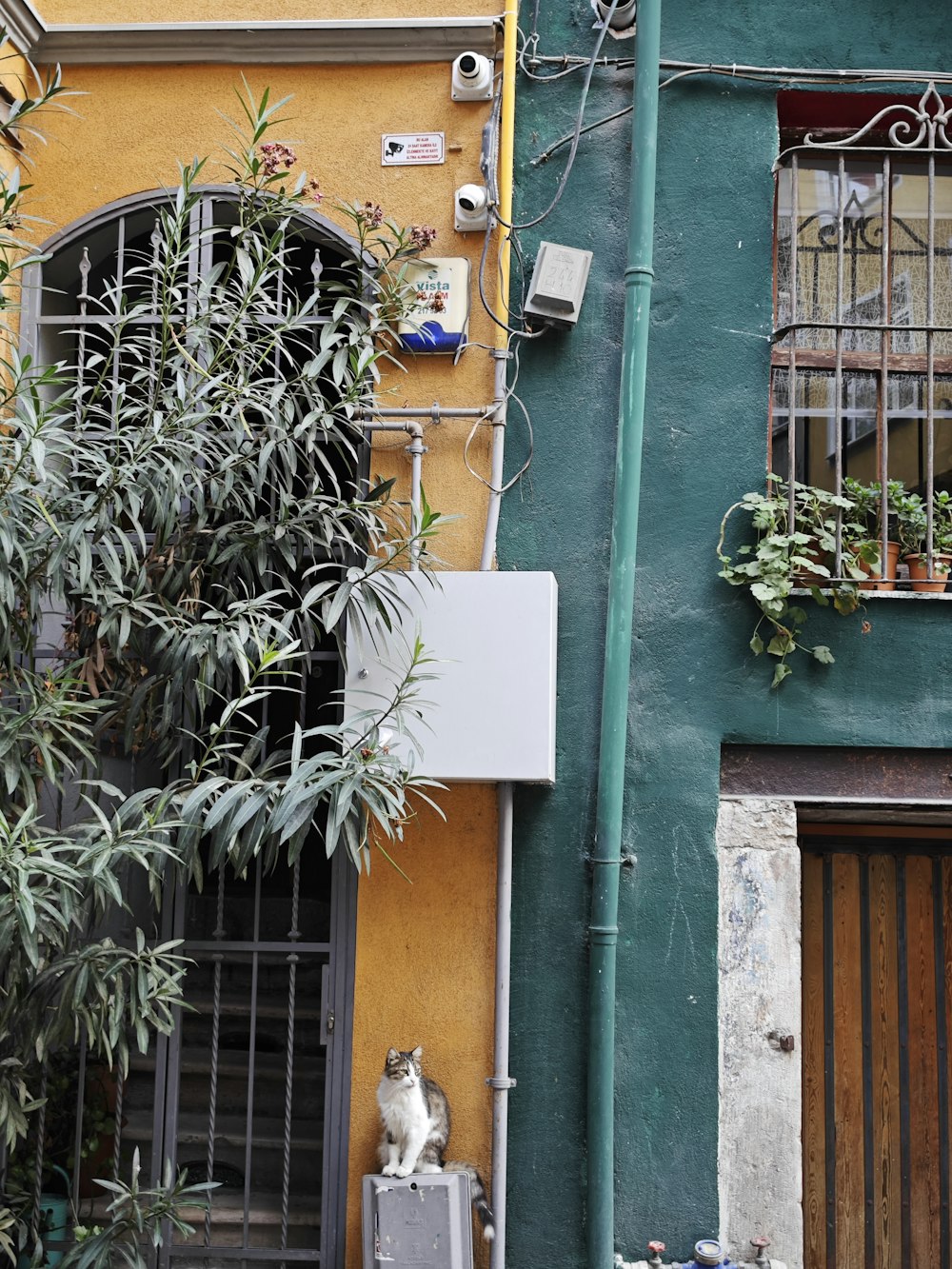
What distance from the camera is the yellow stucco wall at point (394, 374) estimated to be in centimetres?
392

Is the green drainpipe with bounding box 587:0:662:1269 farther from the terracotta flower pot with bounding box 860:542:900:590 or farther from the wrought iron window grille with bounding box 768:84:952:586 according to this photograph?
the terracotta flower pot with bounding box 860:542:900:590

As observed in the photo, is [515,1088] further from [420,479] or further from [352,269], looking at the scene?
[352,269]

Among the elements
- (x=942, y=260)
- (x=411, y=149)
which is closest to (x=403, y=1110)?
(x=411, y=149)

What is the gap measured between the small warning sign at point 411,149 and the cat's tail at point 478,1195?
334 cm

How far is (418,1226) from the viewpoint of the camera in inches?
140

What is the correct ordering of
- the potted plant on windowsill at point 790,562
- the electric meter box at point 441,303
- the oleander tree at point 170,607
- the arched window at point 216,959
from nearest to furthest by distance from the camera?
the oleander tree at point 170,607, the arched window at point 216,959, the potted plant on windowsill at point 790,562, the electric meter box at point 441,303

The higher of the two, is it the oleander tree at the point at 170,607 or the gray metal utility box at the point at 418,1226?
the oleander tree at the point at 170,607

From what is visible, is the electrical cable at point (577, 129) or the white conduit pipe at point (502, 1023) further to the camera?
the electrical cable at point (577, 129)

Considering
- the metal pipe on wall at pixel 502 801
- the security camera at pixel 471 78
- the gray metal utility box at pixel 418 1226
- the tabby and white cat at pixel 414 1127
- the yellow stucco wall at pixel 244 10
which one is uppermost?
the yellow stucco wall at pixel 244 10

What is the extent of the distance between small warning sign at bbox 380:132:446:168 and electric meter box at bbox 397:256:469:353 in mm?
380

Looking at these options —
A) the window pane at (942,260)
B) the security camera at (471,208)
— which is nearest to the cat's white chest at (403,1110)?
the security camera at (471,208)

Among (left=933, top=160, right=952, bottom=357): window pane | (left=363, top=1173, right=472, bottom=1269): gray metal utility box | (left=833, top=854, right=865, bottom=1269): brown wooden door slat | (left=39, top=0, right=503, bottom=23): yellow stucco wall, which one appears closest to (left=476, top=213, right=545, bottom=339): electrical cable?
(left=39, top=0, right=503, bottom=23): yellow stucco wall

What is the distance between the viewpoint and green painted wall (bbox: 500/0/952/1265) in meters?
3.92

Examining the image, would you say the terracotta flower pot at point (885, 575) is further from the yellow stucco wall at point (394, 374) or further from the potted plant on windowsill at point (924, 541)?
the yellow stucco wall at point (394, 374)
